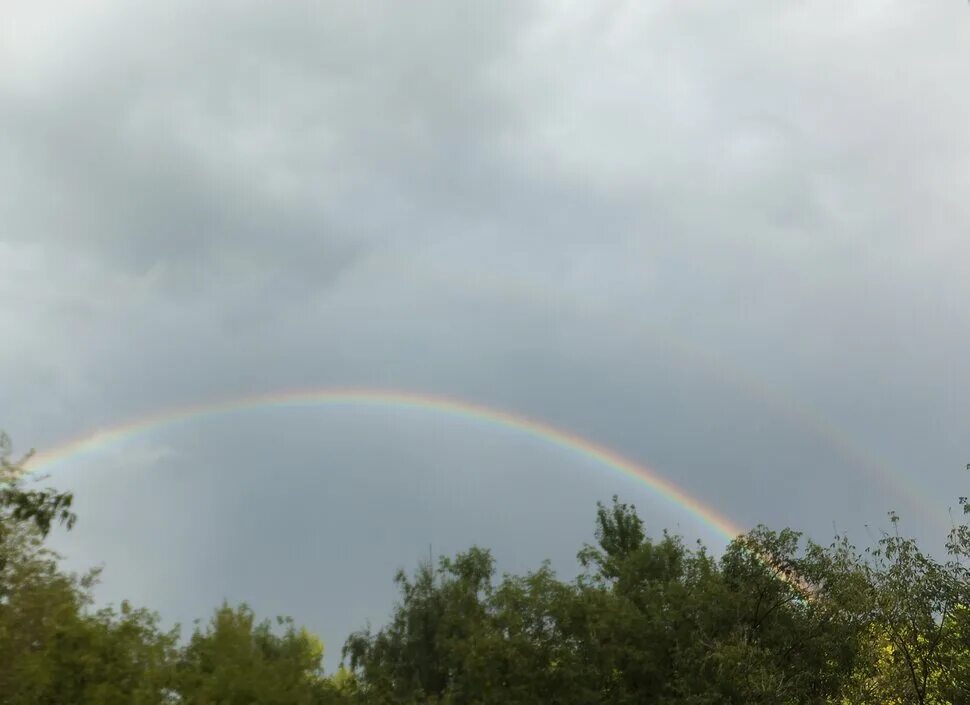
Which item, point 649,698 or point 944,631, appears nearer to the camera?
point 944,631

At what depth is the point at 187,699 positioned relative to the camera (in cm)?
3041

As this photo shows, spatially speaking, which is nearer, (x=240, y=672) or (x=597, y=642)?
(x=240, y=672)

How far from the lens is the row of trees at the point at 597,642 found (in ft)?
81.9

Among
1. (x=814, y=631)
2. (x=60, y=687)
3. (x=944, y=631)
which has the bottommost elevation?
(x=60, y=687)

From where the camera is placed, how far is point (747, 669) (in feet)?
104

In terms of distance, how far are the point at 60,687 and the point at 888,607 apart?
24.1m

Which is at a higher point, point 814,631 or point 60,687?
point 814,631

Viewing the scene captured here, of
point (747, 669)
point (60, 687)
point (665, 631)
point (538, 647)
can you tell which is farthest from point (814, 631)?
point (60, 687)

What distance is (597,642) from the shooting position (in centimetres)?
3972

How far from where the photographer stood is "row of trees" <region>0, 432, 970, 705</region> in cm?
2497

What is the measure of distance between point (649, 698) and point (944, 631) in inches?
668

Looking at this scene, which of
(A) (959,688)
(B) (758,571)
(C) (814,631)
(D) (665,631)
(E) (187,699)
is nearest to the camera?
(A) (959,688)

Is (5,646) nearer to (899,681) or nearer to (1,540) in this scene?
(1,540)

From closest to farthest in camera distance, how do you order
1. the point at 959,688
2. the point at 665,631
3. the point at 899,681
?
the point at 959,688 → the point at 899,681 → the point at 665,631
